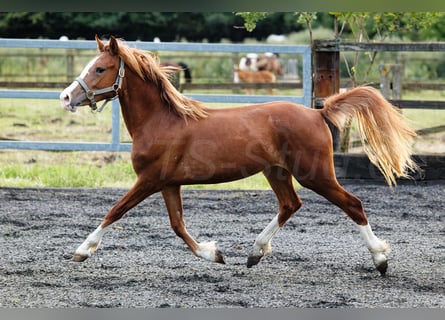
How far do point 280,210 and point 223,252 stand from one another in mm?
769

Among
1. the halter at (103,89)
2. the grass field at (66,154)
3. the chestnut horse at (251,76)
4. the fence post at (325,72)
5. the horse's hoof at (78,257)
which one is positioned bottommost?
the chestnut horse at (251,76)

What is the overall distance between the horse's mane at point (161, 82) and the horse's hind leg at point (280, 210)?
0.71 m

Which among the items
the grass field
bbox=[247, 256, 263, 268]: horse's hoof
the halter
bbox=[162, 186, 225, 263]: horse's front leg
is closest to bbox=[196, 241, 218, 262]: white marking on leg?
bbox=[162, 186, 225, 263]: horse's front leg

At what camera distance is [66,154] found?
11.8m

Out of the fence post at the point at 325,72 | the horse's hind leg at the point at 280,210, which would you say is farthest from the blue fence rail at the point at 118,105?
the horse's hind leg at the point at 280,210

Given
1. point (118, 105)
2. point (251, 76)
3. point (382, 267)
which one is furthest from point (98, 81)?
point (251, 76)

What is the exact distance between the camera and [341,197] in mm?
5375

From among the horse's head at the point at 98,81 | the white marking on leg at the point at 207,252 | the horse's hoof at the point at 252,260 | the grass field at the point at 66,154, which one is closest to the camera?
the horse's head at the point at 98,81

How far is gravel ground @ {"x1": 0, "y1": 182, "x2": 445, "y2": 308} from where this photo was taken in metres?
4.76

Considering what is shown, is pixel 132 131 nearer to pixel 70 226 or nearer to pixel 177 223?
pixel 177 223

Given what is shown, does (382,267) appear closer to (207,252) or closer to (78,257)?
(207,252)

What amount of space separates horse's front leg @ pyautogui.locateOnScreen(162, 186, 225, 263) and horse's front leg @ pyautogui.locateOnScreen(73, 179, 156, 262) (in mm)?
200

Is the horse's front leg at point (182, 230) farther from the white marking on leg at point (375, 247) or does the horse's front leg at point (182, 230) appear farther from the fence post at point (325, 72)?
the fence post at point (325, 72)

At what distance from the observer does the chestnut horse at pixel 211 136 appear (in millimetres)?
5375
